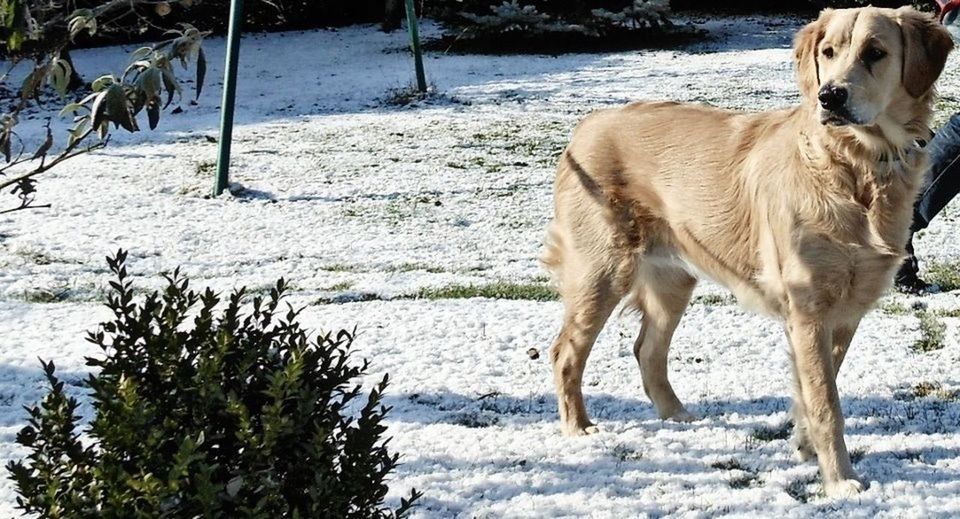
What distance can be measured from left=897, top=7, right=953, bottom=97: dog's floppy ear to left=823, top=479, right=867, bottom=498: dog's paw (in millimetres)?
1251

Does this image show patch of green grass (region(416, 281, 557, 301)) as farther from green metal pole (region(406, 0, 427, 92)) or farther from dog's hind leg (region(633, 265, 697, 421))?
green metal pole (region(406, 0, 427, 92))

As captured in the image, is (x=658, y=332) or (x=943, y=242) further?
(x=943, y=242)

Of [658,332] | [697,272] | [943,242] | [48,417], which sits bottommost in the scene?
[943,242]

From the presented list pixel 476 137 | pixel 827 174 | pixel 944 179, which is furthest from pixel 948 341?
pixel 476 137

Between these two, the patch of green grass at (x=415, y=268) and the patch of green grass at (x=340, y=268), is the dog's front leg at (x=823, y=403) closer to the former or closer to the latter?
the patch of green grass at (x=415, y=268)

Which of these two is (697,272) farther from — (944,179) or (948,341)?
(944,179)

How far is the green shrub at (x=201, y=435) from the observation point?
80.1 inches

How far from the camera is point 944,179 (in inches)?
203

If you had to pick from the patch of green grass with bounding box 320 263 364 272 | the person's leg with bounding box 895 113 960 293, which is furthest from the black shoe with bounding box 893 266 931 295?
the patch of green grass with bounding box 320 263 364 272

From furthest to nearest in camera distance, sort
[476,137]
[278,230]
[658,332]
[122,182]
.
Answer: [476,137] → [122,182] → [278,230] → [658,332]

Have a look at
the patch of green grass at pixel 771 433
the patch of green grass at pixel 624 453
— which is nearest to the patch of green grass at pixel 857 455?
the patch of green grass at pixel 771 433

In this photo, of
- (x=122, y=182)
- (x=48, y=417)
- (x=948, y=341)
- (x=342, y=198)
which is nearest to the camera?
(x=48, y=417)

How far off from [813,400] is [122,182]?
6.61m

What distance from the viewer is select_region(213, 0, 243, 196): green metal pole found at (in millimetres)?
7789
